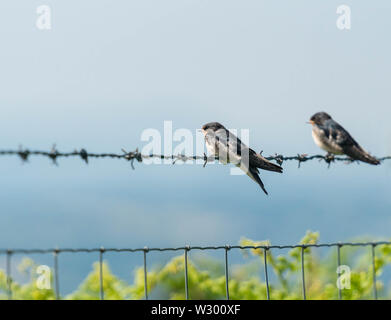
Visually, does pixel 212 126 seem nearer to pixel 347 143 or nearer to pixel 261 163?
pixel 261 163

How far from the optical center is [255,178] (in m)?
7.63

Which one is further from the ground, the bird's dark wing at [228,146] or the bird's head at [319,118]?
the bird's head at [319,118]

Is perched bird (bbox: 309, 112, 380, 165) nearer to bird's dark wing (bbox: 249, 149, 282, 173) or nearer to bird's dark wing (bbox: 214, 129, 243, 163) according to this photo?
bird's dark wing (bbox: 249, 149, 282, 173)

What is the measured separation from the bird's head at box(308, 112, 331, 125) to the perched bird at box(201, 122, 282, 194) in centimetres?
85

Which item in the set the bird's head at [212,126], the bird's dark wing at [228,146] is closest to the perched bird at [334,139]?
the bird's dark wing at [228,146]

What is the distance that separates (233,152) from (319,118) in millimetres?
1110

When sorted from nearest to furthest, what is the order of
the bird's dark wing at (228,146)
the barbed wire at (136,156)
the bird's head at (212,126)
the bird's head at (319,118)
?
the barbed wire at (136,156) < the bird's head at (319,118) < the bird's dark wing at (228,146) < the bird's head at (212,126)

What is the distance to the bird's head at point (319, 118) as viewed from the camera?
26.3 ft

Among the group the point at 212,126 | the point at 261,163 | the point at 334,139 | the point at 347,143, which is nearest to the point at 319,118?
the point at 334,139

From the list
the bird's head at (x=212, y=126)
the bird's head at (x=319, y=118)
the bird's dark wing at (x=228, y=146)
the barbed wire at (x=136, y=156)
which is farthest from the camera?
the bird's head at (x=212, y=126)

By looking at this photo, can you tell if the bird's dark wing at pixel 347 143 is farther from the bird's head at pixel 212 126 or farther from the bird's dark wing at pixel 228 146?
the bird's head at pixel 212 126
